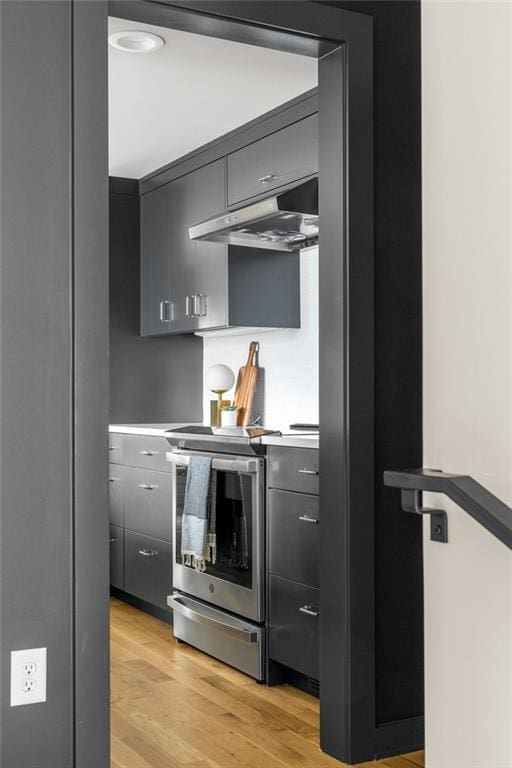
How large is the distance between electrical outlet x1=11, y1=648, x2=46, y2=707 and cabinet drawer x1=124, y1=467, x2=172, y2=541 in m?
2.16

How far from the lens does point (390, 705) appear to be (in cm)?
293

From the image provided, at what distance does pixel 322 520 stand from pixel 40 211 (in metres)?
1.29

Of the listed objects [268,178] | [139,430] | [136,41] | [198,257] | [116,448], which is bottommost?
[116,448]

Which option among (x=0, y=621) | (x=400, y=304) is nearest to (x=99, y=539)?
(x=0, y=621)

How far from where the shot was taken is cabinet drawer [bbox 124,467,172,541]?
4543mm

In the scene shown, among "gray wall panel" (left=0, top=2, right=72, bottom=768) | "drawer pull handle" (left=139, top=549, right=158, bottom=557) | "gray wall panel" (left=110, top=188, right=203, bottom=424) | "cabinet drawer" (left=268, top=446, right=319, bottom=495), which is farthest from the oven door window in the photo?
"gray wall panel" (left=110, top=188, right=203, bottom=424)

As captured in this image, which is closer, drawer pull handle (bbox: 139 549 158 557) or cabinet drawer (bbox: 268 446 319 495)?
cabinet drawer (bbox: 268 446 319 495)

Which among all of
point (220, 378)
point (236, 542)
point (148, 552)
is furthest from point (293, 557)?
point (220, 378)

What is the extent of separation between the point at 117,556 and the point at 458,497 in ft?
12.3

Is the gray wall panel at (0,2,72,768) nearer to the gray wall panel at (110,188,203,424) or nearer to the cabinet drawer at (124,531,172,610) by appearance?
the cabinet drawer at (124,531,172,610)

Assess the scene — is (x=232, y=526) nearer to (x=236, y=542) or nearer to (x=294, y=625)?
(x=236, y=542)

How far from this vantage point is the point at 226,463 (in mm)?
3828

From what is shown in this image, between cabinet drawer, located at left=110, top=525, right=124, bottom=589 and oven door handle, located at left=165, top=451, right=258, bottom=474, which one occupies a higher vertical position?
oven door handle, located at left=165, top=451, right=258, bottom=474

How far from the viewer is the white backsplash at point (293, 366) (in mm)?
4574
